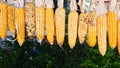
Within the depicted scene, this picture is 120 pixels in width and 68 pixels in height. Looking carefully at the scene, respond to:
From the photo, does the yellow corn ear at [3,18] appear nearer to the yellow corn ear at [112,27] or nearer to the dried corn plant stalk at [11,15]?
the dried corn plant stalk at [11,15]

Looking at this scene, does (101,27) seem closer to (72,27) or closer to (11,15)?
(72,27)

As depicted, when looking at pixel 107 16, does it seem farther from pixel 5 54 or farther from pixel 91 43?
pixel 5 54

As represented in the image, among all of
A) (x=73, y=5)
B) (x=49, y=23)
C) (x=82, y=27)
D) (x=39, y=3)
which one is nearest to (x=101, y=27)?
(x=82, y=27)

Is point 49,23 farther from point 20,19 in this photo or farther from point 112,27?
point 112,27

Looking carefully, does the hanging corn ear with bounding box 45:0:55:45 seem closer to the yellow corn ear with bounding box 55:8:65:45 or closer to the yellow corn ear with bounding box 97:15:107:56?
the yellow corn ear with bounding box 55:8:65:45

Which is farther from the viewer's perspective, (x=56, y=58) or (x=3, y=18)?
(x=56, y=58)

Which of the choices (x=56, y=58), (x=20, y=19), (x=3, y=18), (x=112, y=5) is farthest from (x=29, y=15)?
(x=56, y=58)

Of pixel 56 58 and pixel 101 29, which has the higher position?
pixel 101 29

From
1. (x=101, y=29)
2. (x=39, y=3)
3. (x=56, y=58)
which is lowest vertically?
(x=56, y=58)

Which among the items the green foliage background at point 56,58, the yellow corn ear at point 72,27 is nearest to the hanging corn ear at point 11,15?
the yellow corn ear at point 72,27

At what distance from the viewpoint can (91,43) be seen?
2.34 m

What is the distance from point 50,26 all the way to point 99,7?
1.28 ft

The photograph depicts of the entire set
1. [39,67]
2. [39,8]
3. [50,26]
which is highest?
[39,8]

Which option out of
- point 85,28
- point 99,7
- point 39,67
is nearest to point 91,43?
point 85,28
